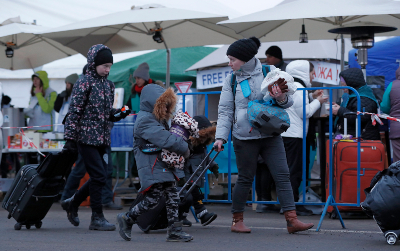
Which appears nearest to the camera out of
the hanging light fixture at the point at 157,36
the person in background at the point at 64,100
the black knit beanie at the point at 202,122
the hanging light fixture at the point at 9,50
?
the black knit beanie at the point at 202,122

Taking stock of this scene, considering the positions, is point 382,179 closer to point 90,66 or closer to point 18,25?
point 90,66

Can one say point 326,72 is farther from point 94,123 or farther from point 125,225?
point 125,225

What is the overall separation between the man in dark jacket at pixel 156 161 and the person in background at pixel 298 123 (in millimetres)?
2152

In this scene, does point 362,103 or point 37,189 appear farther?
point 362,103

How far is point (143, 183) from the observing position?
5.27 meters

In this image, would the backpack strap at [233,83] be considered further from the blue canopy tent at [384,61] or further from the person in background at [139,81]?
the blue canopy tent at [384,61]

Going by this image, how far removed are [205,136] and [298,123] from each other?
1.57 metres

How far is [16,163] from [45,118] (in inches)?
43.6

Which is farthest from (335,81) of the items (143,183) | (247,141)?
(143,183)

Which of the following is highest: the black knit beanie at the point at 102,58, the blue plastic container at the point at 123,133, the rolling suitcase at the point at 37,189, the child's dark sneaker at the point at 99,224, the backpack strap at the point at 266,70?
the black knit beanie at the point at 102,58

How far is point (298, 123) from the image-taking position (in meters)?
7.18

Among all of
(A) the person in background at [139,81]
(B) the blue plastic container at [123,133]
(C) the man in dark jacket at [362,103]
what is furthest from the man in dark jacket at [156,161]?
(A) the person in background at [139,81]

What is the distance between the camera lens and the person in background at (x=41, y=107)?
10.2 meters

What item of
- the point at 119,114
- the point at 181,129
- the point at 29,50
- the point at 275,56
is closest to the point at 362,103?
the point at 275,56
